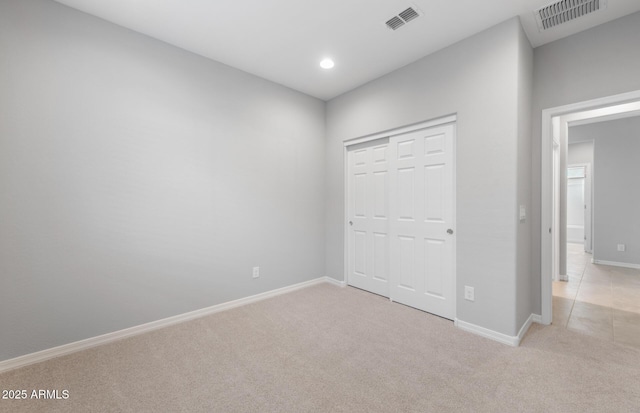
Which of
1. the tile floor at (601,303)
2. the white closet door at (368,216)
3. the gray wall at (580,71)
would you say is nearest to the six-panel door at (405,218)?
the white closet door at (368,216)

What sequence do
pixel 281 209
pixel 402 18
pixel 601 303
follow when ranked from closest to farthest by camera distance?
1. pixel 402 18
2. pixel 601 303
3. pixel 281 209

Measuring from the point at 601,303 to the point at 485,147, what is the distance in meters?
2.55

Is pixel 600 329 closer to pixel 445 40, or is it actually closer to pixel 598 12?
pixel 598 12

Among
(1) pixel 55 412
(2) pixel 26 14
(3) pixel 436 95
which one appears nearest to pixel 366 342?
(1) pixel 55 412

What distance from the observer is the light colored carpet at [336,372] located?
1642 mm

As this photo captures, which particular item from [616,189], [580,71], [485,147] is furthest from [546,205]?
[616,189]

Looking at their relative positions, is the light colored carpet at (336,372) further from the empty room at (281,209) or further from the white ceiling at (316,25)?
the white ceiling at (316,25)

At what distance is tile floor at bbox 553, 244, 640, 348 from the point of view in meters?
2.54

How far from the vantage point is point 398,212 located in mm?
3268

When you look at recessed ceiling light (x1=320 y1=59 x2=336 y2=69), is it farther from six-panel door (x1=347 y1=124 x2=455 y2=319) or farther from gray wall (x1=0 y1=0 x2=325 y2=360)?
six-panel door (x1=347 y1=124 x2=455 y2=319)

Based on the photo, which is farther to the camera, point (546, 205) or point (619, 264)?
point (619, 264)

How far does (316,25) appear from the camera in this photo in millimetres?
2447

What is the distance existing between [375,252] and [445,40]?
2.48m

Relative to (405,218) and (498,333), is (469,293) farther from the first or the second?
(405,218)
